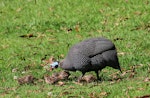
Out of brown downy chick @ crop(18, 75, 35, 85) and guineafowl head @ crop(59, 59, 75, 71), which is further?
brown downy chick @ crop(18, 75, 35, 85)

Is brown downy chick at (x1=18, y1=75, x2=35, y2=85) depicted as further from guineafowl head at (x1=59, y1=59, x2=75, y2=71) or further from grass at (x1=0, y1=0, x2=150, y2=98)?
guineafowl head at (x1=59, y1=59, x2=75, y2=71)

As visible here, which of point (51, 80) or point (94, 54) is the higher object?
point (94, 54)

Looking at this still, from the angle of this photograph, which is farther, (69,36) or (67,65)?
(69,36)

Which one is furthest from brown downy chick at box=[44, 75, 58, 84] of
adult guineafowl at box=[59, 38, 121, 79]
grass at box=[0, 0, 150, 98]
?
adult guineafowl at box=[59, 38, 121, 79]

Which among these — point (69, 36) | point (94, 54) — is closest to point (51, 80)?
point (94, 54)

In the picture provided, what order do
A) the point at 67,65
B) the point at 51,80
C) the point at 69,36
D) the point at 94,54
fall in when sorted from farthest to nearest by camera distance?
the point at 69,36 < the point at 51,80 < the point at 67,65 < the point at 94,54

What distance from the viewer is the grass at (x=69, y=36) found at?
8.16m

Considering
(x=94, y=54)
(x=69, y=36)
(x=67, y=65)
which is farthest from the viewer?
(x=69, y=36)

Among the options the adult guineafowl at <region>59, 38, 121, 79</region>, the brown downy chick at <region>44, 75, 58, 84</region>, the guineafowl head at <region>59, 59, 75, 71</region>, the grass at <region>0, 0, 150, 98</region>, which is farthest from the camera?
the brown downy chick at <region>44, 75, 58, 84</region>

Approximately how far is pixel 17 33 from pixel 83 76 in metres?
4.88

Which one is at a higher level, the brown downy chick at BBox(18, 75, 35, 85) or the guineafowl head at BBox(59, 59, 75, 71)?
the guineafowl head at BBox(59, 59, 75, 71)

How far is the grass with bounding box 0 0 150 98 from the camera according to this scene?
8156 millimetres

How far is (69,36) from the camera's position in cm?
1309

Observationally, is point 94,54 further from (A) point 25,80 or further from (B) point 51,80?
(A) point 25,80
